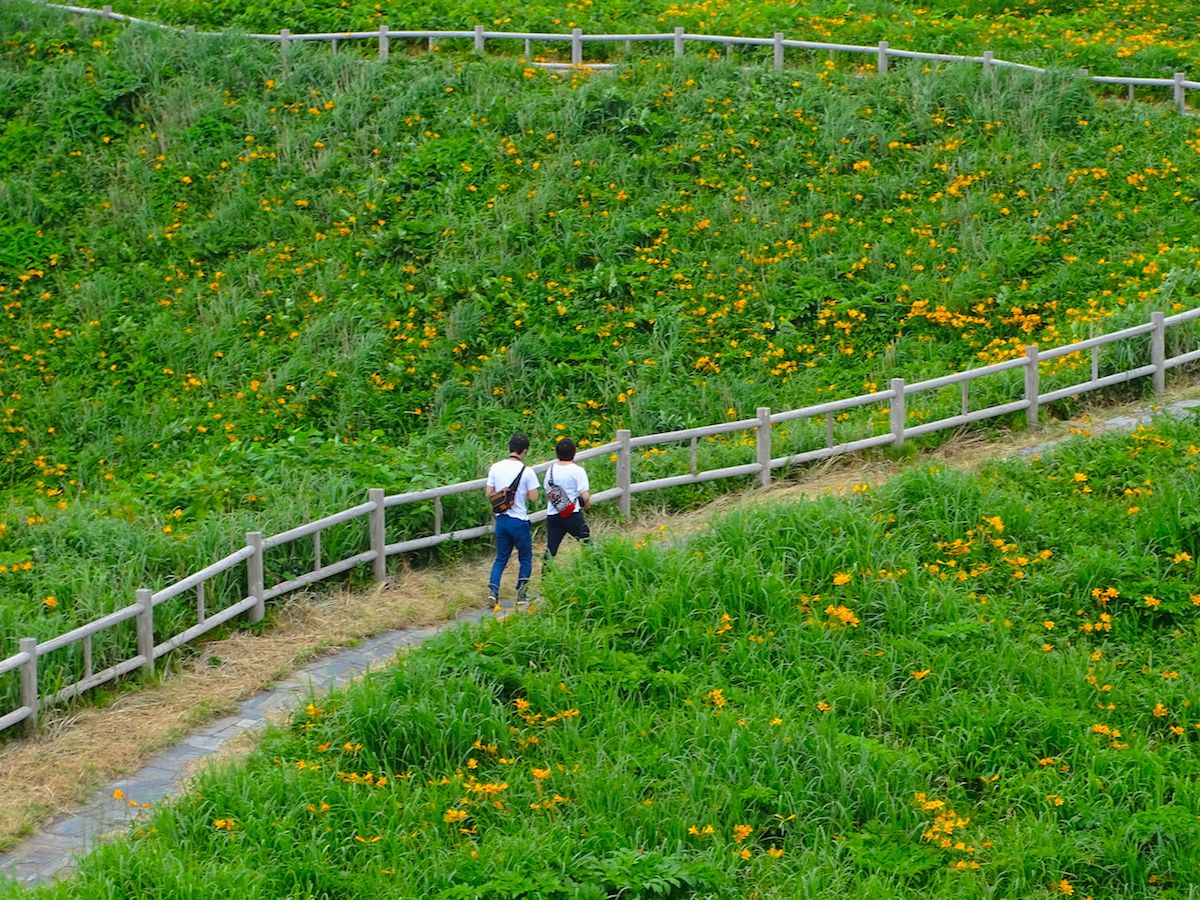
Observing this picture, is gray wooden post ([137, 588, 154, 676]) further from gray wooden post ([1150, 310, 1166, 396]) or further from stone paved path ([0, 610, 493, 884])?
gray wooden post ([1150, 310, 1166, 396])

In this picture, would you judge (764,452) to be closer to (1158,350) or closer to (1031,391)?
(1031,391)

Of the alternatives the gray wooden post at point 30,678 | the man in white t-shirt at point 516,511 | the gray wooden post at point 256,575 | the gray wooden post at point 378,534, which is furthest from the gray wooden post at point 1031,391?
the gray wooden post at point 30,678

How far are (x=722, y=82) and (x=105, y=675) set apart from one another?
15788mm

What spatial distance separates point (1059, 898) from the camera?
351 inches

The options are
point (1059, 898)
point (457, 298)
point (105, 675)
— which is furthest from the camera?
point (457, 298)

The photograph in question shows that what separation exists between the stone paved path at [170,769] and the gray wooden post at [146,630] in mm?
714

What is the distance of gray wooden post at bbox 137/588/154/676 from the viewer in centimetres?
1102

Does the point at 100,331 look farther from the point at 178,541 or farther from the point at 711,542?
the point at 711,542

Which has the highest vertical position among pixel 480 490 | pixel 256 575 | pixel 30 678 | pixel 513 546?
pixel 480 490

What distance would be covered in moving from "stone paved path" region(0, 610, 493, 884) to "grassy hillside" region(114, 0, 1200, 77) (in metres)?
16.1

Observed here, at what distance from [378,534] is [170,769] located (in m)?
3.23

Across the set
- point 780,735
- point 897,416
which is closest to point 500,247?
point 897,416

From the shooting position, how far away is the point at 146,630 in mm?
11094

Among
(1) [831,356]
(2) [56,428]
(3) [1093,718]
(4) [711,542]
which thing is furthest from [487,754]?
(2) [56,428]
